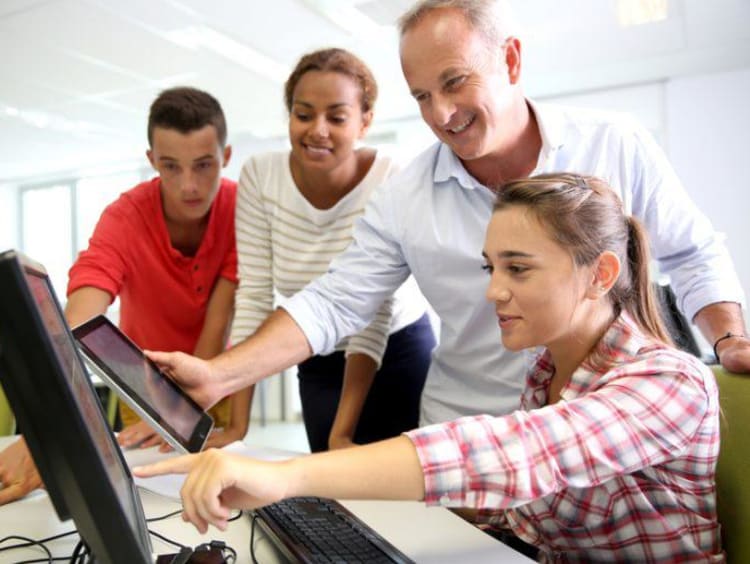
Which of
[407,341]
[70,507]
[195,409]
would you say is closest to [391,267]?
[407,341]

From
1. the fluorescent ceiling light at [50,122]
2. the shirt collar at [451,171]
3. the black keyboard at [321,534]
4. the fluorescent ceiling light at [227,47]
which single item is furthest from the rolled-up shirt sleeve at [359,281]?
the fluorescent ceiling light at [50,122]

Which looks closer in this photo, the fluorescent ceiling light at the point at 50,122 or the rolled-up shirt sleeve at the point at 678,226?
the rolled-up shirt sleeve at the point at 678,226

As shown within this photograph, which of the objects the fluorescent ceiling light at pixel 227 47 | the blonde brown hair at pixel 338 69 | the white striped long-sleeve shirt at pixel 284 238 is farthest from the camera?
the fluorescent ceiling light at pixel 227 47

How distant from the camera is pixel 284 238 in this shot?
1.80 metres

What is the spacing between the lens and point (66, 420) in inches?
19.9

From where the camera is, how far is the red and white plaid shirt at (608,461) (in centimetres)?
76

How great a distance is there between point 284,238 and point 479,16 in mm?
725

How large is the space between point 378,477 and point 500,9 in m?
1.06

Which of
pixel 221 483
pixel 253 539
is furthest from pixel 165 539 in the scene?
pixel 221 483

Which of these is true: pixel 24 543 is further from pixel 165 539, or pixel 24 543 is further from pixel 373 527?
pixel 373 527

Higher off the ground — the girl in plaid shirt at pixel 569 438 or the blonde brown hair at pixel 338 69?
the blonde brown hair at pixel 338 69

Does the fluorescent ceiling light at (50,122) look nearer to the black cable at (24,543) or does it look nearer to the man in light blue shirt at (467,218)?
the man in light blue shirt at (467,218)

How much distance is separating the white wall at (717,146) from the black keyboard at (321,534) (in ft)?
17.7

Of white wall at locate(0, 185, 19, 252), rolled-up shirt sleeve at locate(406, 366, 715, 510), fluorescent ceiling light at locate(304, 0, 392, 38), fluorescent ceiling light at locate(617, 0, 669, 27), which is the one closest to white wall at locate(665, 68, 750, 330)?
fluorescent ceiling light at locate(617, 0, 669, 27)
